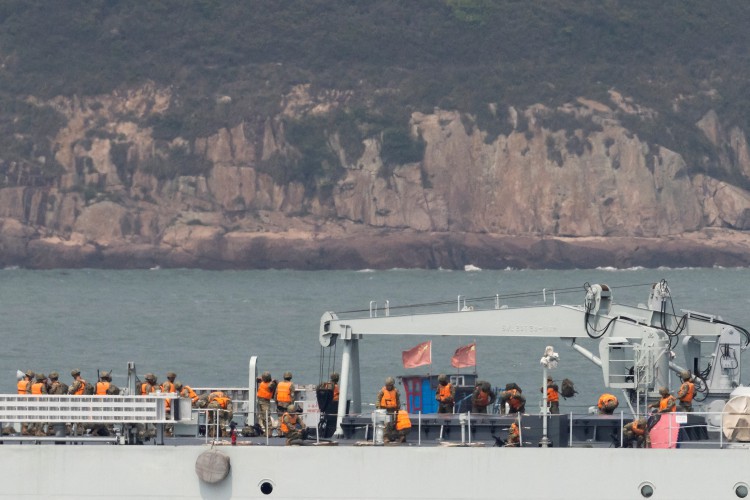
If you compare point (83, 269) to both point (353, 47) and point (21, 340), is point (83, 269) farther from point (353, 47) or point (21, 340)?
point (21, 340)

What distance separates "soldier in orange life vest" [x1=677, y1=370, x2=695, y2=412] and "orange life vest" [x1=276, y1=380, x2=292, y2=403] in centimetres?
660

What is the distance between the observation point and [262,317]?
111m

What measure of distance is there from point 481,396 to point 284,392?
337cm

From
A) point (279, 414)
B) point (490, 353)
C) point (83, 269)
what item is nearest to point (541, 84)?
point (83, 269)

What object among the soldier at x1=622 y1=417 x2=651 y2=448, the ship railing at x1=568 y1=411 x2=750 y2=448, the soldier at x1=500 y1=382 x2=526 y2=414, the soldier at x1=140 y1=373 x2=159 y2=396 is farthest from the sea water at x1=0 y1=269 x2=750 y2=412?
the soldier at x1=140 y1=373 x2=159 y2=396

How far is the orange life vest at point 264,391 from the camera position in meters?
29.0

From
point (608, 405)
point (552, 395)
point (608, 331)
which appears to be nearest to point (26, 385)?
point (552, 395)

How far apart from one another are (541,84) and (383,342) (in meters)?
108

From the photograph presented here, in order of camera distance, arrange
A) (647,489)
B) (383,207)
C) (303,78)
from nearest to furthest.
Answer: (647,489), (383,207), (303,78)

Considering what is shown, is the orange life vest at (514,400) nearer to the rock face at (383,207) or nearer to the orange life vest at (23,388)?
the orange life vest at (23,388)

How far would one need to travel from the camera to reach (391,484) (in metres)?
26.4

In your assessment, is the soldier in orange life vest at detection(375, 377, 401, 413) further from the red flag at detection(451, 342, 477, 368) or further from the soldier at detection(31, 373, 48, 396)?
the soldier at detection(31, 373, 48, 396)

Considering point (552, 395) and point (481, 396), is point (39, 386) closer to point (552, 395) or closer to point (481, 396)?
point (481, 396)

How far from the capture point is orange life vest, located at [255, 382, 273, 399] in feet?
95.2
